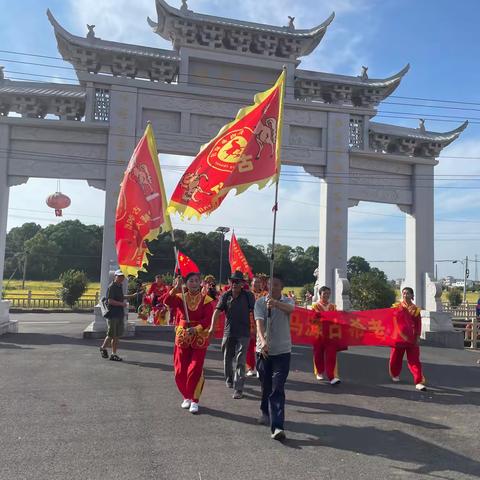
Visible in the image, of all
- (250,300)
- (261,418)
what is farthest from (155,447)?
(250,300)

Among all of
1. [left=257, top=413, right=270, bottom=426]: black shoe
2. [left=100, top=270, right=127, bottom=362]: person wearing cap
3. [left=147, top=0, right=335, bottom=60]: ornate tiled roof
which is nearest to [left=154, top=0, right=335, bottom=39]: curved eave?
[left=147, top=0, right=335, bottom=60]: ornate tiled roof

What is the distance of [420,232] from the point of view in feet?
47.9

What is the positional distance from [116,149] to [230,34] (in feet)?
15.5

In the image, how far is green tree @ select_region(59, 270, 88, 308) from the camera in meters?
24.5

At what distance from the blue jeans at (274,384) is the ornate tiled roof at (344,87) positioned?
11.0 meters

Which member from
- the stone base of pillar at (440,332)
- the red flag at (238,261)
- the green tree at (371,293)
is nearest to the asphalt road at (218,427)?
the red flag at (238,261)

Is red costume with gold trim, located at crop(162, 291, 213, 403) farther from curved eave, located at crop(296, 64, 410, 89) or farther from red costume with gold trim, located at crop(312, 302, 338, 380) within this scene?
curved eave, located at crop(296, 64, 410, 89)

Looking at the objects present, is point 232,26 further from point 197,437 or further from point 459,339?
point 197,437

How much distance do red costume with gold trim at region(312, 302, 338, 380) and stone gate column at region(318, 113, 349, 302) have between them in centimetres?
589

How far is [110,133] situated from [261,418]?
939 cm

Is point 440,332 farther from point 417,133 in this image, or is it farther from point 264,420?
point 264,420

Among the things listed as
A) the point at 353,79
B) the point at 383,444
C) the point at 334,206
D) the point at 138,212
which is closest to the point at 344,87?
the point at 353,79

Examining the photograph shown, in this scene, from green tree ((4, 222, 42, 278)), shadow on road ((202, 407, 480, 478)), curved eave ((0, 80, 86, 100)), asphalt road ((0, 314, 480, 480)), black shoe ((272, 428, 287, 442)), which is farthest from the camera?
green tree ((4, 222, 42, 278))

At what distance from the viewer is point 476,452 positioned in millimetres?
4426
